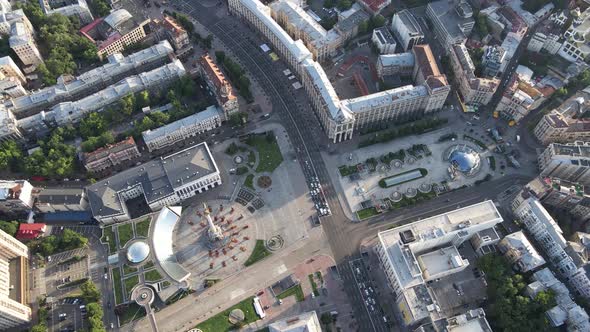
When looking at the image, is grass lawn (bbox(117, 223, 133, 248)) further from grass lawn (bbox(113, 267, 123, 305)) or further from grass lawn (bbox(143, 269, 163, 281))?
grass lawn (bbox(143, 269, 163, 281))

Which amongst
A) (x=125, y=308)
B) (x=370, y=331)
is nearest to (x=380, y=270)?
(x=370, y=331)

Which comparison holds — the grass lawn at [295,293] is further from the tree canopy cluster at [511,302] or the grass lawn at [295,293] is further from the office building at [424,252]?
the tree canopy cluster at [511,302]

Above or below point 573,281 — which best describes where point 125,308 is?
above

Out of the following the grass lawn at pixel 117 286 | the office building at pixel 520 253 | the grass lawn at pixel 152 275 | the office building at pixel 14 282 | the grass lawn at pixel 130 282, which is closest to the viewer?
the office building at pixel 14 282

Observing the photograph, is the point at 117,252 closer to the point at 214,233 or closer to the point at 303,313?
the point at 214,233

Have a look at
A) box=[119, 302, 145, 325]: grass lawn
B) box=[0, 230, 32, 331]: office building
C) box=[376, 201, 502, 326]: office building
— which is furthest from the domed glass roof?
box=[376, 201, 502, 326]: office building

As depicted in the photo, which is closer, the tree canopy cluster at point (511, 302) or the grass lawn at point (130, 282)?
the tree canopy cluster at point (511, 302)

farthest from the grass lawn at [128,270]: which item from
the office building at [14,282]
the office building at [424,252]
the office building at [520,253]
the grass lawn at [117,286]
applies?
the office building at [520,253]
